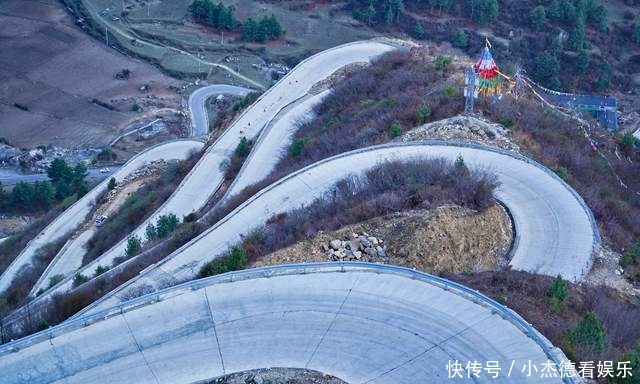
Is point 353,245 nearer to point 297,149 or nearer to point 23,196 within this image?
point 297,149

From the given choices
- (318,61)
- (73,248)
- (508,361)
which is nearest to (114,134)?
(318,61)

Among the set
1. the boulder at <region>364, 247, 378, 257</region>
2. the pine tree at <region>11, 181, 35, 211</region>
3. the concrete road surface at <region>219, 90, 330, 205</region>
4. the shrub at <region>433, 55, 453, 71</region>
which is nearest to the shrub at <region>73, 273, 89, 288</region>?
the concrete road surface at <region>219, 90, 330, 205</region>

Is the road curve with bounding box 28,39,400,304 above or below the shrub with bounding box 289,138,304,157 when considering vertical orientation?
below

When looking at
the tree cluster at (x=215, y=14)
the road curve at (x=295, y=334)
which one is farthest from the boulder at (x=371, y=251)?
the tree cluster at (x=215, y=14)

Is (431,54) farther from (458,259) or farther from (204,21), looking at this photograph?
(204,21)

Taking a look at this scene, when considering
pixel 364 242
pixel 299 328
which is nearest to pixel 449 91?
pixel 364 242

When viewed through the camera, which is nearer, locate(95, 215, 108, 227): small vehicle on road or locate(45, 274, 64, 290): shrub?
locate(45, 274, 64, 290): shrub

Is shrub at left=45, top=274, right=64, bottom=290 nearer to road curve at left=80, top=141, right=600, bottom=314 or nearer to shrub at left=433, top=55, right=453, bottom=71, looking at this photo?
road curve at left=80, top=141, right=600, bottom=314

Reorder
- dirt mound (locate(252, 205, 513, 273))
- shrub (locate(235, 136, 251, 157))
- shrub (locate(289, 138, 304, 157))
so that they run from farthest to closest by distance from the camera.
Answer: shrub (locate(235, 136, 251, 157)) → shrub (locate(289, 138, 304, 157)) → dirt mound (locate(252, 205, 513, 273))
